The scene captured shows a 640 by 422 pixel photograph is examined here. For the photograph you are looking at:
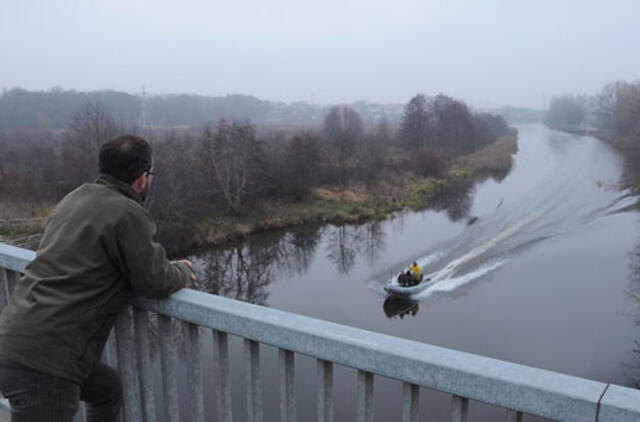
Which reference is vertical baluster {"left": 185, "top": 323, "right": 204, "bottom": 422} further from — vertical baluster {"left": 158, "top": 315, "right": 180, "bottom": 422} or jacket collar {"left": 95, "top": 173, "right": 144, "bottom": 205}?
jacket collar {"left": 95, "top": 173, "right": 144, "bottom": 205}

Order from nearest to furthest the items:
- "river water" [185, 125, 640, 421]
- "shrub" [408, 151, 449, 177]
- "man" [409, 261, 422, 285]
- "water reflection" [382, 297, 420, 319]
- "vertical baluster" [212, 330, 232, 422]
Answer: "vertical baluster" [212, 330, 232, 422]
"river water" [185, 125, 640, 421]
"water reflection" [382, 297, 420, 319]
"man" [409, 261, 422, 285]
"shrub" [408, 151, 449, 177]

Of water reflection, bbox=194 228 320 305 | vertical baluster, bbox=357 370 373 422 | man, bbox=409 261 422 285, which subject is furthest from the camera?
man, bbox=409 261 422 285

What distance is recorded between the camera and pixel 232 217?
26.5 m

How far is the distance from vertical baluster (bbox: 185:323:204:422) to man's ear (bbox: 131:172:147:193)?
0.51 meters

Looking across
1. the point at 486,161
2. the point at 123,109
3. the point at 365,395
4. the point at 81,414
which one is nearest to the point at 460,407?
the point at 365,395

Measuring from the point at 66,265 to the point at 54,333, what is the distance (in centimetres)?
22

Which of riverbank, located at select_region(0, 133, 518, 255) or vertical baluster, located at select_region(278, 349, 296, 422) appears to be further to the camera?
riverbank, located at select_region(0, 133, 518, 255)

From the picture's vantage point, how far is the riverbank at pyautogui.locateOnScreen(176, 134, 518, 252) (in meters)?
23.4

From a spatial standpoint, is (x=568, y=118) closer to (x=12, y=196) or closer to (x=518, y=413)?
(x=12, y=196)

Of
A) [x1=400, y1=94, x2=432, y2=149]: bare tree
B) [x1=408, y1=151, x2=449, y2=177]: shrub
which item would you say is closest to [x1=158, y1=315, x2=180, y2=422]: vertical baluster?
[x1=408, y1=151, x2=449, y2=177]: shrub

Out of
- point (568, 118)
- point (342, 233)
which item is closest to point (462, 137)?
point (342, 233)

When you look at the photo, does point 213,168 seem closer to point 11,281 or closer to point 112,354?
point 11,281

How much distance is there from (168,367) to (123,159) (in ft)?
2.47

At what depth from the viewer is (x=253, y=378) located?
1.67 meters
